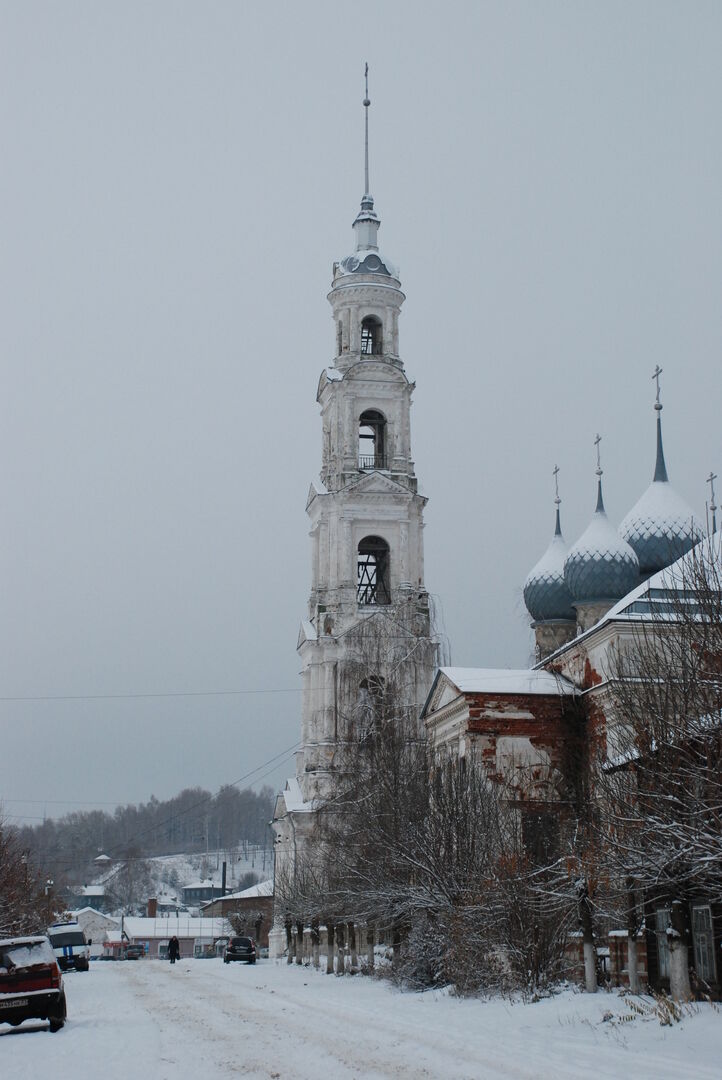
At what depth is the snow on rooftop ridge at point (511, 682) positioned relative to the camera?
3262cm

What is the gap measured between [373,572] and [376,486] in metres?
3.35

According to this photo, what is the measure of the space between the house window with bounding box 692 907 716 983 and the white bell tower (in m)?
26.2

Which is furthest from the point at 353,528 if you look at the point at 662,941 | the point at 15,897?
the point at 662,941

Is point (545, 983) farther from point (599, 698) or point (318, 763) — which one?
point (318, 763)

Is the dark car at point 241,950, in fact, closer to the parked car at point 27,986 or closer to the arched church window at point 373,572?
the arched church window at point 373,572

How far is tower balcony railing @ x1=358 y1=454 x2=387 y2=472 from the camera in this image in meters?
50.2

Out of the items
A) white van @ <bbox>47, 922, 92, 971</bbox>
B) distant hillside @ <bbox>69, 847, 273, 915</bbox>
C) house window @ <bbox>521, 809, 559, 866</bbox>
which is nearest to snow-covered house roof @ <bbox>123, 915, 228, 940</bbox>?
distant hillside @ <bbox>69, 847, 273, 915</bbox>

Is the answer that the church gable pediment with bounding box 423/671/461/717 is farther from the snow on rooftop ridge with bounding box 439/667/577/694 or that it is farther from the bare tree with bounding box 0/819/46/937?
the bare tree with bounding box 0/819/46/937

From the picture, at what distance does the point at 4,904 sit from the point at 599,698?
57.0 feet

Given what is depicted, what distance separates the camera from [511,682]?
33062mm

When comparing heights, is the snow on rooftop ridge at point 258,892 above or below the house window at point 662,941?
above

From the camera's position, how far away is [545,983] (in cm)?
2002

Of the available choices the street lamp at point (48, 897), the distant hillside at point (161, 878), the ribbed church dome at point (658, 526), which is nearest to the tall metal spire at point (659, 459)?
the ribbed church dome at point (658, 526)

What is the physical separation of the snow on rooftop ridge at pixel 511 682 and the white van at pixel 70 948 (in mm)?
15939
